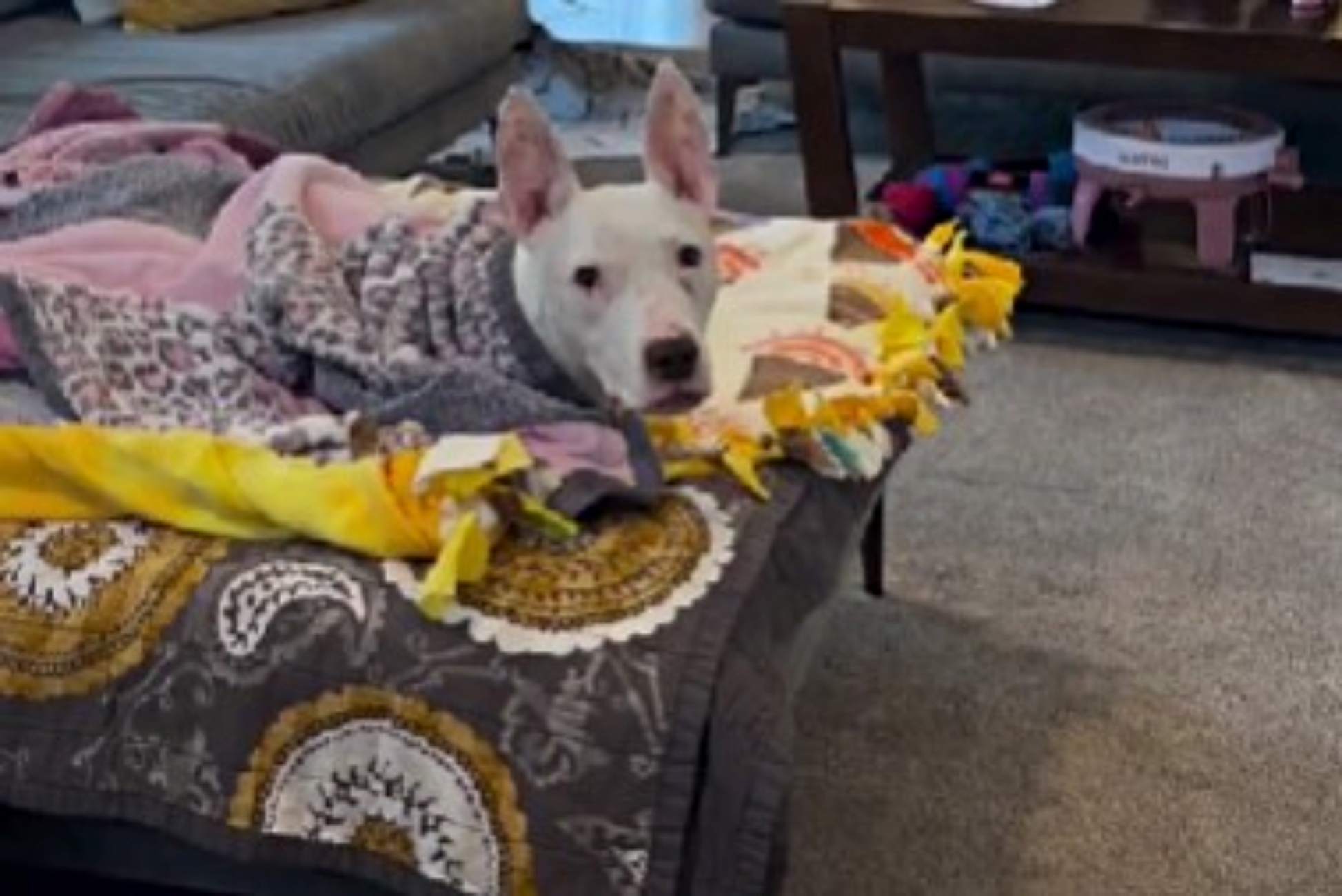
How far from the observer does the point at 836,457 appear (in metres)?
1.71

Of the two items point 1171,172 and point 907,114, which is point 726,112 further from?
point 1171,172

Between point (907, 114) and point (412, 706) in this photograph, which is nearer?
point (412, 706)

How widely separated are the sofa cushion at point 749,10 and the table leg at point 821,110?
54cm

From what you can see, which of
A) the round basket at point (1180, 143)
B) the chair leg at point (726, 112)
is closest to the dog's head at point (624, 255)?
the round basket at point (1180, 143)

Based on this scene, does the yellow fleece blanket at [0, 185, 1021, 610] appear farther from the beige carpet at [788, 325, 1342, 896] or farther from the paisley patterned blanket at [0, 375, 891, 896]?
the beige carpet at [788, 325, 1342, 896]

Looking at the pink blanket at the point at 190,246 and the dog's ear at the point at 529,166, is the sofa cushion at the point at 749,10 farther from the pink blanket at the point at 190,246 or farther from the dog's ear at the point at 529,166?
the dog's ear at the point at 529,166

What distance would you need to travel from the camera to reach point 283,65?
10.2 feet

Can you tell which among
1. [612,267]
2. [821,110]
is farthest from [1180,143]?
[612,267]

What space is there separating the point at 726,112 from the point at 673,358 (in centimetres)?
252

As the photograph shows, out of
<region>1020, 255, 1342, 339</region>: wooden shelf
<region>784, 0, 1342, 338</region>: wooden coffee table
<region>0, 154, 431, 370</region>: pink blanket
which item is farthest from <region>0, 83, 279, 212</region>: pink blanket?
<region>1020, 255, 1342, 339</region>: wooden shelf

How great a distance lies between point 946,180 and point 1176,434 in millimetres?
762

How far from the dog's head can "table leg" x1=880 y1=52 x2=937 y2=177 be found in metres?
1.90

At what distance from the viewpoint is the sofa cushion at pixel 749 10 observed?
380 centimetres

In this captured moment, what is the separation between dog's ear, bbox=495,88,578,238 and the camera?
1640mm
